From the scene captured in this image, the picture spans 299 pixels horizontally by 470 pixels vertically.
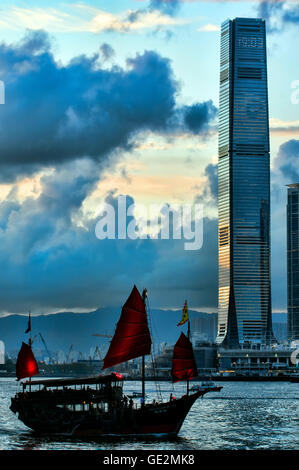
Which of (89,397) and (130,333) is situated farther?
(130,333)

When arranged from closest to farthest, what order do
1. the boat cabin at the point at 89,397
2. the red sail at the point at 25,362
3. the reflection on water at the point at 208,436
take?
the reflection on water at the point at 208,436, the boat cabin at the point at 89,397, the red sail at the point at 25,362

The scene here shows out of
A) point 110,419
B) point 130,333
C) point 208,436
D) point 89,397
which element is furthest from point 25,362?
point 208,436

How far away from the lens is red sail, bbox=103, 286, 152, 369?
96.2m

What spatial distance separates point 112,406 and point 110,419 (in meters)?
1.41

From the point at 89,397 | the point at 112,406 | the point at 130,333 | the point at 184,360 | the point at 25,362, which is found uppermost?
the point at 130,333

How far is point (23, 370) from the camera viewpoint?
11506cm

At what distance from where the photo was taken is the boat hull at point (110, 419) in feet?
303

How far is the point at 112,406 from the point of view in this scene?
93125 millimetres

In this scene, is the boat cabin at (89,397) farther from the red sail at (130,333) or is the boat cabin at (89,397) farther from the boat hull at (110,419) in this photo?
the red sail at (130,333)

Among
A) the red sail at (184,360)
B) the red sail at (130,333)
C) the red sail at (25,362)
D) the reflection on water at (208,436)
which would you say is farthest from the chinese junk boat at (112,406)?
the red sail at (25,362)

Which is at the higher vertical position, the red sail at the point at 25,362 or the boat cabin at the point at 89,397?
the red sail at the point at 25,362

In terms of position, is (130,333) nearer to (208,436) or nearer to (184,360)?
(184,360)

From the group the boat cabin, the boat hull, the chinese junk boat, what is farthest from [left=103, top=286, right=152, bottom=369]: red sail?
the boat hull
